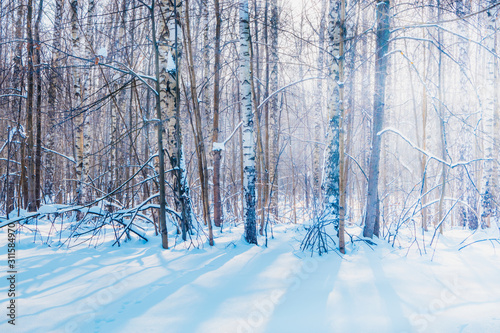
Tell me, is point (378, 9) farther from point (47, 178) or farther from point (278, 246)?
point (47, 178)

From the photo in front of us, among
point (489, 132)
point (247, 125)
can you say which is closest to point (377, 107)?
point (247, 125)

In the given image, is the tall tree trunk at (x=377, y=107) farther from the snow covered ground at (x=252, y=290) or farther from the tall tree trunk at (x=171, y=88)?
the tall tree trunk at (x=171, y=88)

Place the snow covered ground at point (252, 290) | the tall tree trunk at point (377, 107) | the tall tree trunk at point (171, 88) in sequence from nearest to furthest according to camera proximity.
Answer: the snow covered ground at point (252, 290) → the tall tree trunk at point (377, 107) → the tall tree trunk at point (171, 88)

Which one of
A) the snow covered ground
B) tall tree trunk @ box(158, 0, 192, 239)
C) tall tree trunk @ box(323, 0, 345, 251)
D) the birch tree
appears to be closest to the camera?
the snow covered ground

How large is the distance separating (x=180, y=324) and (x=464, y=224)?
9.73 meters

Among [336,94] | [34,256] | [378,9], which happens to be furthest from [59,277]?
[378,9]

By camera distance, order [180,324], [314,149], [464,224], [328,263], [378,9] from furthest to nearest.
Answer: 1. [314,149]
2. [464,224]
3. [378,9]
4. [328,263]
5. [180,324]

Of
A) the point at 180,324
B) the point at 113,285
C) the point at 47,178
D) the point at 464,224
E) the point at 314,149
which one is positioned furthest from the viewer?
the point at 314,149

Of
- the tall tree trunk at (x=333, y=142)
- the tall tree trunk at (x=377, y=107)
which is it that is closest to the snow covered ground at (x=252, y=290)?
the tall tree trunk at (x=377, y=107)

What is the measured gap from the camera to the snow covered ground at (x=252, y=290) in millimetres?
2475

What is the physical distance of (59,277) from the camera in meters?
3.33

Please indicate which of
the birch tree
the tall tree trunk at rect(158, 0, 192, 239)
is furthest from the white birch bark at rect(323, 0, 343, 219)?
the birch tree

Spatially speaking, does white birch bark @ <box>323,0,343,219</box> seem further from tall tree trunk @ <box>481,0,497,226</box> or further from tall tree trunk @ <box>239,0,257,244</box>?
tall tree trunk @ <box>481,0,497,226</box>

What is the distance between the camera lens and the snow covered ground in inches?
97.4
